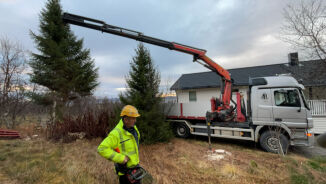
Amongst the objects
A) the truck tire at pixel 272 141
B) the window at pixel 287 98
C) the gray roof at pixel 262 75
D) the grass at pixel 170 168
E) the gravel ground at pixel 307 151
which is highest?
the gray roof at pixel 262 75

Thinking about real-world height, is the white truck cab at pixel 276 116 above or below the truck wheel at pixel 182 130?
above

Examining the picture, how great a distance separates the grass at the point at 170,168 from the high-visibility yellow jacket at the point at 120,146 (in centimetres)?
170

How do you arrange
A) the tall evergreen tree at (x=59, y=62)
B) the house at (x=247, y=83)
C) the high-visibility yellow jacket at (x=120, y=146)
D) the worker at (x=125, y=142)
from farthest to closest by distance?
the tall evergreen tree at (x=59, y=62) → the house at (x=247, y=83) → the worker at (x=125, y=142) → the high-visibility yellow jacket at (x=120, y=146)

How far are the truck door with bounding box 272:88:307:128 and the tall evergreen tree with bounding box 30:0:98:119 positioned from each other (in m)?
11.2

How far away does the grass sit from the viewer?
3.71m

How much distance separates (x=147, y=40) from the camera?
6.80 m

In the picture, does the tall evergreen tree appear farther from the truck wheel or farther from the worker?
the worker

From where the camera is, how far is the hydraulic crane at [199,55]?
6344mm

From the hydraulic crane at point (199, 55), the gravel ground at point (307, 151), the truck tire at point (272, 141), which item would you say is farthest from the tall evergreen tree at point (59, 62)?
the gravel ground at point (307, 151)

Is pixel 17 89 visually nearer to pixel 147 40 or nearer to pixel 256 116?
pixel 147 40

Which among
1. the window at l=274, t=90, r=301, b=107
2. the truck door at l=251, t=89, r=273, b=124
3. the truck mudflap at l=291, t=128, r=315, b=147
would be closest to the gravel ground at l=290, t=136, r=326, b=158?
the truck mudflap at l=291, t=128, r=315, b=147

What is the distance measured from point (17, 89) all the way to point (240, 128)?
14.1m

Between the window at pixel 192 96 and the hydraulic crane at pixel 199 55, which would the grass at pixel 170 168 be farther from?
the window at pixel 192 96

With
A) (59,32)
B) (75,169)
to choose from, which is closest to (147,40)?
(75,169)
